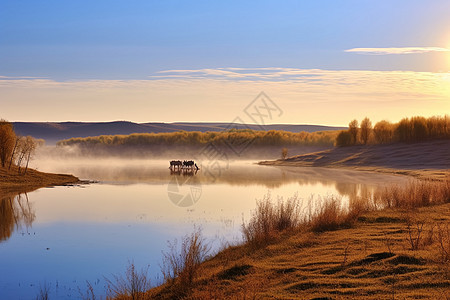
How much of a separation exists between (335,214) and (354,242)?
7.34 feet

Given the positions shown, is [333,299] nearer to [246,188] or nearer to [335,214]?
[335,214]

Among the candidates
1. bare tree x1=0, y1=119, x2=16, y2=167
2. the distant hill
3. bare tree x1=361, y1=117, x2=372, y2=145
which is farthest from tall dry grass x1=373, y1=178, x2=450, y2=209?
the distant hill

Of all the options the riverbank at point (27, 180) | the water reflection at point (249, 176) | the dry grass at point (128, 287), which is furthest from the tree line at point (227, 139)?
the dry grass at point (128, 287)

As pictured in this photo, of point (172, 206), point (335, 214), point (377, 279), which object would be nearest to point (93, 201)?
point (172, 206)

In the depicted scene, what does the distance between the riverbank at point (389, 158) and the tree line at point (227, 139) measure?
25.2 m

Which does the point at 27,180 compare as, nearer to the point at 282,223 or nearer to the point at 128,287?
the point at 282,223

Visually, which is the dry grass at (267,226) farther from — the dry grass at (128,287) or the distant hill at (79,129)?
the distant hill at (79,129)

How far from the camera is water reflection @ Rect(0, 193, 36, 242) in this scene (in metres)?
13.0

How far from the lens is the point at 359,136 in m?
57.0

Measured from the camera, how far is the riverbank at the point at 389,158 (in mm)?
37616

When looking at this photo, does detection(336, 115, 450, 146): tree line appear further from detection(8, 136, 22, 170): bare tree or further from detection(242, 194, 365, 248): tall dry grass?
detection(242, 194, 365, 248): tall dry grass

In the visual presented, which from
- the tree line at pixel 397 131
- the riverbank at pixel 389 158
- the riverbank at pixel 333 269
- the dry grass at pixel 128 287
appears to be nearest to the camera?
the riverbank at pixel 333 269

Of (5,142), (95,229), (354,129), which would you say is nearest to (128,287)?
(95,229)

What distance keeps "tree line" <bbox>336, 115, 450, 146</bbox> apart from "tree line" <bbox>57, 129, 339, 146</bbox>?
2114 cm
